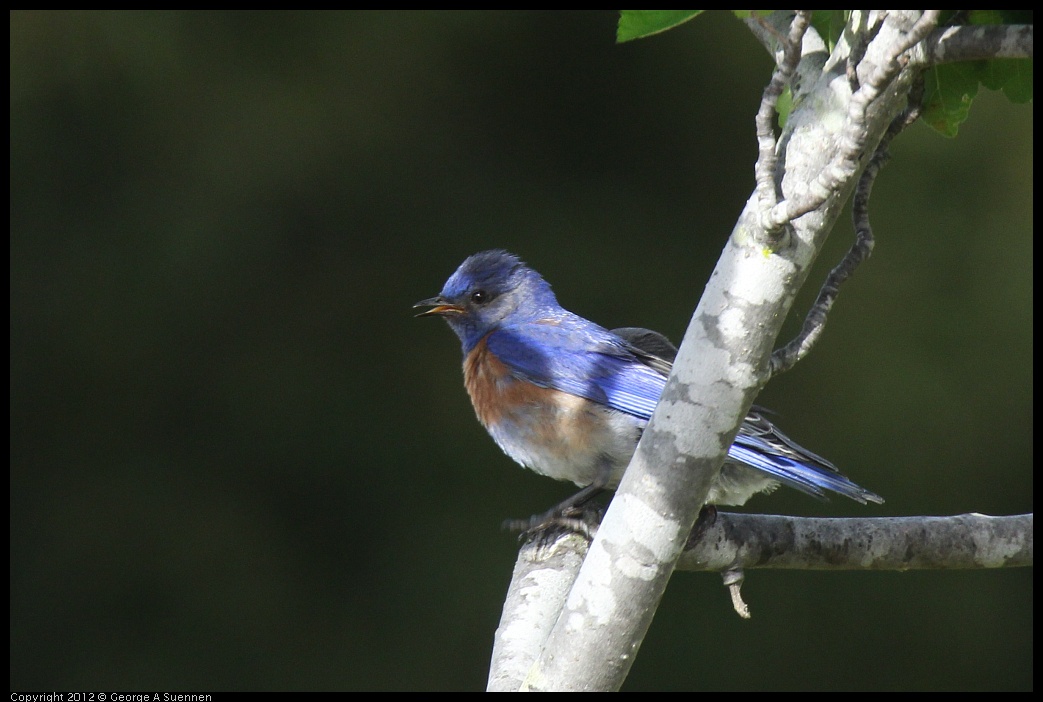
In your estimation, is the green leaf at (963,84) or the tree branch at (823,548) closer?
the green leaf at (963,84)

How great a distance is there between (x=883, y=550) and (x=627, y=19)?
1.36 meters

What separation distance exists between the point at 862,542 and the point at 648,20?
131cm

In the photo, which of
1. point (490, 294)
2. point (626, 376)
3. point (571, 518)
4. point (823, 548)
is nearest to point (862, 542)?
point (823, 548)

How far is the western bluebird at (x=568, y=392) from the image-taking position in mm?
2826

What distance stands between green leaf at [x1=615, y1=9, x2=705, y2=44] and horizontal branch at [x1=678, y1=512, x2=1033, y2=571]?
3.73 ft

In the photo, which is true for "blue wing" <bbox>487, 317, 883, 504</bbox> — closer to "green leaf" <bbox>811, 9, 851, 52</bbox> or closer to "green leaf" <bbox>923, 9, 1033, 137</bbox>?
"green leaf" <bbox>923, 9, 1033, 137</bbox>

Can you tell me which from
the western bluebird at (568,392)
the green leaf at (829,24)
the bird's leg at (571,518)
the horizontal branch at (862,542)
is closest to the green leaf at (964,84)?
the green leaf at (829,24)

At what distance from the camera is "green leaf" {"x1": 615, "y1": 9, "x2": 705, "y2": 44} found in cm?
170

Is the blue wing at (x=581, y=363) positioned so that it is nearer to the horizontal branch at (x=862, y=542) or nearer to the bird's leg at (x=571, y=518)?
the bird's leg at (x=571, y=518)

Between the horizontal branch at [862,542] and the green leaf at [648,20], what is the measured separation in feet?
3.73

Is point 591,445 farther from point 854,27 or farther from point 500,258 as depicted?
point 854,27

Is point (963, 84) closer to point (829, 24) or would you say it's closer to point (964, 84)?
point (964, 84)

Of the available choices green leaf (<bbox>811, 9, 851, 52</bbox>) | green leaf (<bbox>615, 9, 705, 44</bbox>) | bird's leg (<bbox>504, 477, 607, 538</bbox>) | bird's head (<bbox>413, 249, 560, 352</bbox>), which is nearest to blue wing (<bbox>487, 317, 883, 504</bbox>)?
bird's head (<bbox>413, 249, 560, 352</bbox>)

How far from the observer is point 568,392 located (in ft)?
10.1
